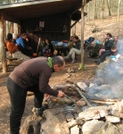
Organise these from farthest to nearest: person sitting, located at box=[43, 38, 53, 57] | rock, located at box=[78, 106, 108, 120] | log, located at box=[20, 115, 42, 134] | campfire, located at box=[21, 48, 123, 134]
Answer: person sitting, located at box=[43, 38, 53, 57], log, located at box=[20, 115, 42, 134], rock, located at box=[78, 106, 108, 120], campfire, located at box=[21, 48, 123, 134]

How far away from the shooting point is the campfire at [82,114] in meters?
3.11

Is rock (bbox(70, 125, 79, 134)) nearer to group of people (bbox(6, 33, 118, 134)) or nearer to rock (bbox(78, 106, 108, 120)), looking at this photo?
rock (bbox(78, 106, 108, 120))

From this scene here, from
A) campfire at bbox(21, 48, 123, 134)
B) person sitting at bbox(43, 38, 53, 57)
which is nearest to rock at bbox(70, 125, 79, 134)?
campfire at bbox(21, 48, 123, 134)

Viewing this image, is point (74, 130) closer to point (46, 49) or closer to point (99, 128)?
point (99, 128)

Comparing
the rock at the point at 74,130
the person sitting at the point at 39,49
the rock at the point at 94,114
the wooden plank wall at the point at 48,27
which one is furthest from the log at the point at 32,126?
the wooden plank wall at the point at 48,27

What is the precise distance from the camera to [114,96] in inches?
167

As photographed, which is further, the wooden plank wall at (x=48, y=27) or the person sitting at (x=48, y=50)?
the wooden plank wall at (x=48, y=27)

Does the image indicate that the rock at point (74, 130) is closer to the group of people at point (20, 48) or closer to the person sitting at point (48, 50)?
the group of people at point (20, 48)

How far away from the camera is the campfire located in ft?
10.2

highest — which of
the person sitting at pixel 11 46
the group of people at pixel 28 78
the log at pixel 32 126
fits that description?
the person sitting at pixel 11 46

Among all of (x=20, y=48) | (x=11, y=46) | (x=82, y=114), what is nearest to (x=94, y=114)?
(x=82, y=114)

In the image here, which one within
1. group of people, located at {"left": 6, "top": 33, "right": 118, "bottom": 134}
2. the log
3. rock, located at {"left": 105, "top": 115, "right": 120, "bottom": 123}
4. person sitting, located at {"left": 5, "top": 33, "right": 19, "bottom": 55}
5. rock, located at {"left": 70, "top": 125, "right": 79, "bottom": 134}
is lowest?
the log

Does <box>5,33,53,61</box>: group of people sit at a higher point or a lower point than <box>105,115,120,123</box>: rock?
higher

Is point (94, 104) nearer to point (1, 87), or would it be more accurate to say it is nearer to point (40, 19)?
point (1, 87)
